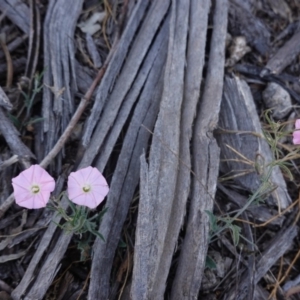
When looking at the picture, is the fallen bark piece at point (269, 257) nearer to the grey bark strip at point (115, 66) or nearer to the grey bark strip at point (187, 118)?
the grey bark strip at point (187, 118)

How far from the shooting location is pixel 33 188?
1747 millimetres

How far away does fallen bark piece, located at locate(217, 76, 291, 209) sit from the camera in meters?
2.14

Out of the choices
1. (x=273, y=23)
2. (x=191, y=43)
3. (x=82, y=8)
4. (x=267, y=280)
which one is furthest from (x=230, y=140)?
(x=82, y=8)

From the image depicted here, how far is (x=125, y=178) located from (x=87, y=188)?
0.29 metres

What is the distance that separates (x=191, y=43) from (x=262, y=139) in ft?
1.80

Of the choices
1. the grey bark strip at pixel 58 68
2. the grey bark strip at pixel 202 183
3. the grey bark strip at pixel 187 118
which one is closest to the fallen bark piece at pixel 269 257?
the grey bark strip at pixel 202 183

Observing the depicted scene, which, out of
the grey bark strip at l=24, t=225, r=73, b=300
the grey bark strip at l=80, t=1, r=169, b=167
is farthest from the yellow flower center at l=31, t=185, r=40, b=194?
the grey bark strip at l=80, t=1, r=169, b=167

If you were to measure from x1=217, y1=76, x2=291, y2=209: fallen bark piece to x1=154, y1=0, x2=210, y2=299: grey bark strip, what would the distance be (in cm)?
21

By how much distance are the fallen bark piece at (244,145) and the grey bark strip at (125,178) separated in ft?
1.11

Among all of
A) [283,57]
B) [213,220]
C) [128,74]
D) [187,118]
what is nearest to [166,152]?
[187,118]

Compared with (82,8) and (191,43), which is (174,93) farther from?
(82,8)

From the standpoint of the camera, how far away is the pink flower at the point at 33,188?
1742 mm

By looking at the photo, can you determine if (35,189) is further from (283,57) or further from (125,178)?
(283,57)

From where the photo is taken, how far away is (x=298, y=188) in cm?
225
